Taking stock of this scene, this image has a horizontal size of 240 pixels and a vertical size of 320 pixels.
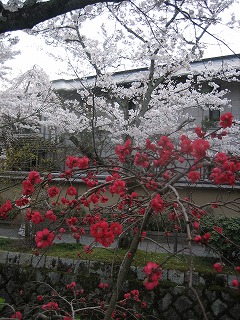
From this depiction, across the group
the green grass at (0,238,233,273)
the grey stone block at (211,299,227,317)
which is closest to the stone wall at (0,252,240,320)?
the grey stone block at (211,299,227,317)

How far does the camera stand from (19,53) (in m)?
9.20

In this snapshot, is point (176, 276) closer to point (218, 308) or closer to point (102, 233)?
point (218, 308)

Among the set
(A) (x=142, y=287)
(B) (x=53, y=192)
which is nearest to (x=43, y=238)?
(B) (x=53, y=192)

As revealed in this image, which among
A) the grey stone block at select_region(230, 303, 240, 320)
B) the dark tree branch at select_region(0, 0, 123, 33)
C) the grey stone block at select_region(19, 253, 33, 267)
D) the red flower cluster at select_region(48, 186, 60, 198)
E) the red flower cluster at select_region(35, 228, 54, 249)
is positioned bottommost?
the grey stone block at select_region(230, 303, 240, 320)

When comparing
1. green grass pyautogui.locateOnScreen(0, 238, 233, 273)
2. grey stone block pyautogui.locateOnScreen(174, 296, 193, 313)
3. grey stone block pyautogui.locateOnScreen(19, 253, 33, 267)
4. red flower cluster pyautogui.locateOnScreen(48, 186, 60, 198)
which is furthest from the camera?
grey stone block pyautogui.locateOnScreen(19, 253, 33, 267)

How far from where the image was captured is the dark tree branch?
3.16 meters

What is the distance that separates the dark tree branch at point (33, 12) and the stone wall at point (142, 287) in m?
2.83

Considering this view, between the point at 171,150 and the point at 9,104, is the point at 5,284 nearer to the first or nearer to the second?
the point at 171,150

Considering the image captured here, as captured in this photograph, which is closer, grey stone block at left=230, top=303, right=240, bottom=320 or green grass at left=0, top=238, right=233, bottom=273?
grey stone block at left=230, top=303, right=240, bottom=320

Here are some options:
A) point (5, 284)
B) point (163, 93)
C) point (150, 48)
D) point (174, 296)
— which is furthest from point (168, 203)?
point (163, 93)

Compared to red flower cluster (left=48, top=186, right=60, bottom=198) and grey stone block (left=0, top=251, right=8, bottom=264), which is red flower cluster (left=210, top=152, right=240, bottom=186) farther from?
grey stone block (left=0, top=251, right=8, bottom=264)

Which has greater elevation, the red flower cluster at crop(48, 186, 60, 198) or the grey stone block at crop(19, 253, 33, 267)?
the red flower cluster at crop(48, 186, 60, 198)

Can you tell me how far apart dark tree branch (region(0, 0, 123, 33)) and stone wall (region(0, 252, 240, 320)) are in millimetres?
2832

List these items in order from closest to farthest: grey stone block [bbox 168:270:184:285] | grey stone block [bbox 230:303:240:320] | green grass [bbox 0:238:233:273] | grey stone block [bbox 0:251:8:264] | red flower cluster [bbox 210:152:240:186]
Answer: red flower cluster [bbox 210:152:240:186] < grey stone block [bbox 230:303:240:320] < grey stone block [bbox 168:270:184:285] < green grass [bbox 0:238:233:273] < grey stone block [bbox 0:251:8:264]
